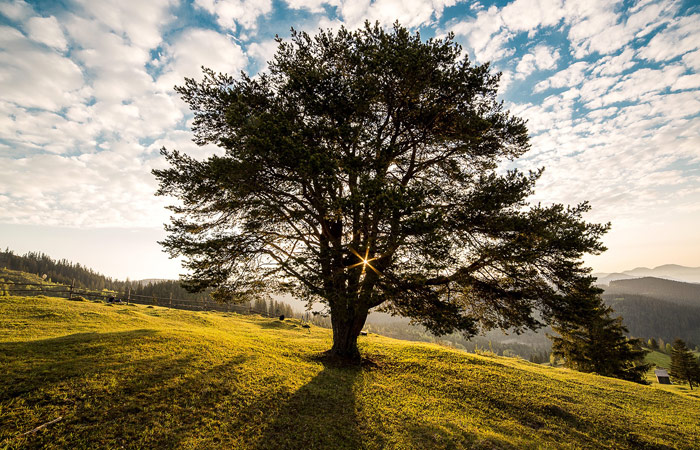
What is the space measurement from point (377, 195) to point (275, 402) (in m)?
7.10

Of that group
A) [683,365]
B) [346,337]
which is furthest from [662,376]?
[346,337]

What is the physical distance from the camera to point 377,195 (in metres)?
9.11

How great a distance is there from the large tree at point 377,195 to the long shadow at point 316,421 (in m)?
2.80

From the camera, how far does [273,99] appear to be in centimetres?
1285

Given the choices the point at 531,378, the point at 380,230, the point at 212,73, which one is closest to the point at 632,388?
the point at 531,378

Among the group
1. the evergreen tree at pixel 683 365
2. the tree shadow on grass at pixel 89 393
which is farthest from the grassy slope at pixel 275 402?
the evergreen tree at pixel 683 365

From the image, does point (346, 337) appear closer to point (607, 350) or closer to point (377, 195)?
point (377, 195)

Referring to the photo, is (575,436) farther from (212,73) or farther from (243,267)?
(212,73)

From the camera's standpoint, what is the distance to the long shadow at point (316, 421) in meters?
6.78

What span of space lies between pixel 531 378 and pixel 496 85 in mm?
15410

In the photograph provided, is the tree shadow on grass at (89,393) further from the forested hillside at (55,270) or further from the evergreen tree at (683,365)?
the forested hillside at (55,270)

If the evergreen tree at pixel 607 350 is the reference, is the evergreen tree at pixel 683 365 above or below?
below

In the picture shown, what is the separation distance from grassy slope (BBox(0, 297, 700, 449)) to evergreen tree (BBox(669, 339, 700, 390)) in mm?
39141

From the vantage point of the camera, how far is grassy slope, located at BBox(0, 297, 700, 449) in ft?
21.0
